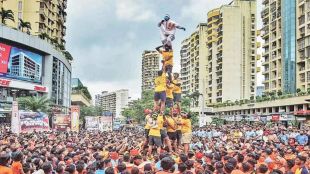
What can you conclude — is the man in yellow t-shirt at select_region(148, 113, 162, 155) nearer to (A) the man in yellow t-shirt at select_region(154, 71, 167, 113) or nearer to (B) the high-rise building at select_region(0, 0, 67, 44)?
(A) the man in yellow t-shirt at select_region(154, 71, 167, 113)

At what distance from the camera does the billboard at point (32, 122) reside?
24.5 metres

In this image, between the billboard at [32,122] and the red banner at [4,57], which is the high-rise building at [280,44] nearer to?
the red banner at [4,57]

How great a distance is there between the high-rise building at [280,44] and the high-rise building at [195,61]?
2903 centimetres

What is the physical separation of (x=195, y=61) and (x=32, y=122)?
93784mm

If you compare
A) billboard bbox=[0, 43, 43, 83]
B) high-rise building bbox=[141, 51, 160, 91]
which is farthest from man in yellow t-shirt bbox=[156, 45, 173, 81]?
high-rise building bbox=[141, 51, 160, 91]

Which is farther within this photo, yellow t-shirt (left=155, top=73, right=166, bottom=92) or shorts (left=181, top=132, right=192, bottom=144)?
yellow t-shirt (left=155, top=73, right=166, bottom=92)

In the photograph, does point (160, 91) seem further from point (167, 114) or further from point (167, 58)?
point (167, 58)

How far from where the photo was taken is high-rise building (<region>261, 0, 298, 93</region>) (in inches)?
2562

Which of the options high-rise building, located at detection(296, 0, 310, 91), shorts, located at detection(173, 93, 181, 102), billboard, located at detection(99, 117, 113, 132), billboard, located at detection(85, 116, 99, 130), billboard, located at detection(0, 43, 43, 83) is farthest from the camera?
high-rise building, located at detection(296, 0, 310, 91)

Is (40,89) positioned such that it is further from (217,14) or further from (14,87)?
(217,14)

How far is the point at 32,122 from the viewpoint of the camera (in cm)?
2530

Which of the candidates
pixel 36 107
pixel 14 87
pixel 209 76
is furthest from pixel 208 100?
pixel 36 107

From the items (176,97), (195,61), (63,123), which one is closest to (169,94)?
(176,97)

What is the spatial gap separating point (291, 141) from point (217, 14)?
3251 inches
